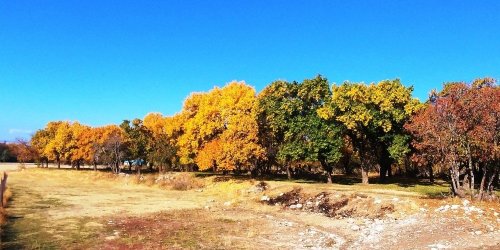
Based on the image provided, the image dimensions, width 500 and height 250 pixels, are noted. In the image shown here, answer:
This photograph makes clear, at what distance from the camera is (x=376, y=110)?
2159 inches

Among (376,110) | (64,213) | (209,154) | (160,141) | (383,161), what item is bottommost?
(64,213)

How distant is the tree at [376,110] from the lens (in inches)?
2104

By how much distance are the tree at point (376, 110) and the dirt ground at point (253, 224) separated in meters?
12.3

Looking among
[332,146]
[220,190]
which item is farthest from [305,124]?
[220,190]

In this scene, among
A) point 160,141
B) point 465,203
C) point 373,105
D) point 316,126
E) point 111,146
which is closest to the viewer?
point 465,203

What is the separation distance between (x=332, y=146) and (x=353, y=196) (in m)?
16.4

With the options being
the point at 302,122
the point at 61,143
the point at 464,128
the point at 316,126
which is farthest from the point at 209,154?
the point at 61,143

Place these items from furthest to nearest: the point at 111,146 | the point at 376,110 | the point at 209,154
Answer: the point at 111,146
the point at 209,154
the point at 376,110

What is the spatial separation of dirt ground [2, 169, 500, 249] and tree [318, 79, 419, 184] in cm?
1231

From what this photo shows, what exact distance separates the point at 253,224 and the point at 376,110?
28.5 m

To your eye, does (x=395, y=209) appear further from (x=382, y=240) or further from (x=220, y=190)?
(x=220, y=190)

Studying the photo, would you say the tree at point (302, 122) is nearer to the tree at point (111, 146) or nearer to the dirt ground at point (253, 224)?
the dirt ground at point (253, 224)

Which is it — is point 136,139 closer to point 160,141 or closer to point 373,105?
point 160,141

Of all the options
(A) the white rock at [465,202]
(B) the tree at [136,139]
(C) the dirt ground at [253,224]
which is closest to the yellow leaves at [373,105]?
(C) the dirt ground at [253,224]
